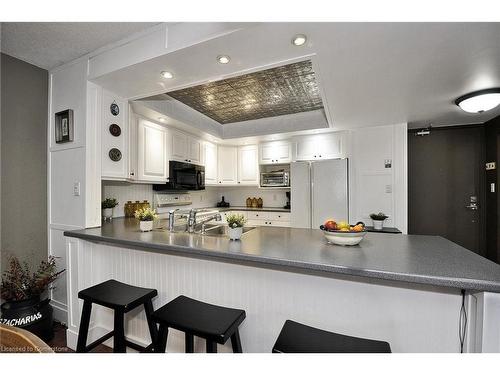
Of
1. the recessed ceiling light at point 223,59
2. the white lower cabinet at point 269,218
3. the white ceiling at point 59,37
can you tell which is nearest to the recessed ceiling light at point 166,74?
the white ceiling at point 59,37

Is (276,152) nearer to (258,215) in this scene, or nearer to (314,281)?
(258,215)

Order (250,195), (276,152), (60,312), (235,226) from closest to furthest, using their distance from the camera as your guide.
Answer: (235,226) → (60,312) → (276,152) → (250,195)

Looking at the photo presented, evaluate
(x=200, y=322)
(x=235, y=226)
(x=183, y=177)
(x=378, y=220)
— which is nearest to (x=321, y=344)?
(x=200, y=322)

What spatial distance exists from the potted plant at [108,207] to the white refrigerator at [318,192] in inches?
94.1

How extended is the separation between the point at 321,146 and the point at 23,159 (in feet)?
11.3

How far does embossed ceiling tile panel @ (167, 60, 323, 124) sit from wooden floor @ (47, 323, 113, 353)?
8.48 ft

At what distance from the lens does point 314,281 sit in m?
1.29

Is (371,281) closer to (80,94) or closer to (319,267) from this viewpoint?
(319,267)

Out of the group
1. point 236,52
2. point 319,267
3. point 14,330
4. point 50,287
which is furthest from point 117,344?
point 236,52

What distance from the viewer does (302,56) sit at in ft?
4.81

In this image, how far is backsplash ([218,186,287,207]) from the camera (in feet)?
14.7

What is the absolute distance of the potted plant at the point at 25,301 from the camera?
175cm

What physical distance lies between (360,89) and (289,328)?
195 centimetres

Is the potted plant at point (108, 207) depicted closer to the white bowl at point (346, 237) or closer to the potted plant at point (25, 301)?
the potted plant at point (25, 301)
